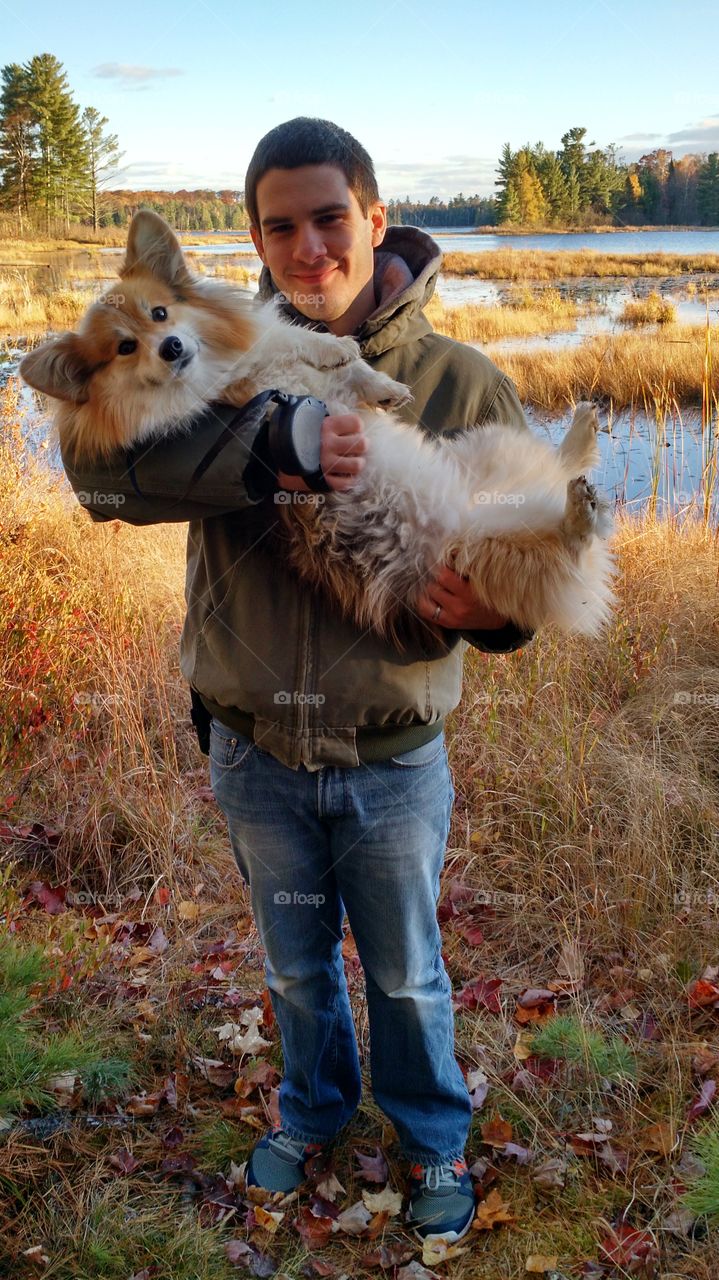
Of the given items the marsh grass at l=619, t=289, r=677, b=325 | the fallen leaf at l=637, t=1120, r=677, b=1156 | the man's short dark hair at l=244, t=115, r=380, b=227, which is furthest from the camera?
the marsh grass at l=619, t=289, r=677, b=325

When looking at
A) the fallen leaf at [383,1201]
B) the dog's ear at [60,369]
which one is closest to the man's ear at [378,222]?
the dog's ear at [60,369]

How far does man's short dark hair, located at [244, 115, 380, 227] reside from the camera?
Result: 96.9 inches

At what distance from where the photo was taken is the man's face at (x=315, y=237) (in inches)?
97.3

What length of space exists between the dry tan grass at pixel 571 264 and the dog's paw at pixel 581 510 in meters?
34.9

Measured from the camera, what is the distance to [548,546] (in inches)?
103

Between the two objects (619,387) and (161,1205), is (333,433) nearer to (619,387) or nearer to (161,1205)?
(161,1205)

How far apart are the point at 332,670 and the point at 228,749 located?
510 millimetres

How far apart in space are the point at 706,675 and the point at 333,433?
15.1ft

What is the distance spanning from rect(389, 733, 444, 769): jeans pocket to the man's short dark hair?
174 centimetres

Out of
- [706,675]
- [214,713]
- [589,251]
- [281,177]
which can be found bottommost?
[706,675]

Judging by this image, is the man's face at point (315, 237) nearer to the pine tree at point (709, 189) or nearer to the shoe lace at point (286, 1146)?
the shoe lace at point (286, 1146)

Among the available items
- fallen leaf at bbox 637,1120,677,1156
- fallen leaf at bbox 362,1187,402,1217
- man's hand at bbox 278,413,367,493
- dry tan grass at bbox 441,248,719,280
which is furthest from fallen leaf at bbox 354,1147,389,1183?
dry tan grass at bbox 441,248,719,280

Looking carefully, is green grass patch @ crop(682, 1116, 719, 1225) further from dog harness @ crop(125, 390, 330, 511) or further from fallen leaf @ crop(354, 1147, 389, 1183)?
dog harness @ crop(125, 390, 330, 511)

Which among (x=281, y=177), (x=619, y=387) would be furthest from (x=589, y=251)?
(x=281, y=177)
